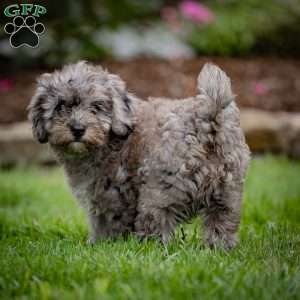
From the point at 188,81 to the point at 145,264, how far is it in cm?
762

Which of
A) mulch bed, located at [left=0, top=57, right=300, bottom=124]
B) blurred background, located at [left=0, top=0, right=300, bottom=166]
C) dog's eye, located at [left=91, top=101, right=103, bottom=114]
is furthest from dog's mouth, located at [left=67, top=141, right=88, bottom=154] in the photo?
mulch bed, located at [left=0, top=57, right=300, bottom=124]

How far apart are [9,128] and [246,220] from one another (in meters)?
5.24

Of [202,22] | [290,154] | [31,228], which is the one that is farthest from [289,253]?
[202,22]

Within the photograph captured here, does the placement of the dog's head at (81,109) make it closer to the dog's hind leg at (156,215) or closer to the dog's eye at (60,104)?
the dog's eye at (60,104)

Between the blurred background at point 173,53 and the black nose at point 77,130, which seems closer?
the black nose at point 77,130

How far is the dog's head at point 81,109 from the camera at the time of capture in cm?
502

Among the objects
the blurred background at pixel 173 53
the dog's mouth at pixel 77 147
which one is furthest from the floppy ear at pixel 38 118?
the blurred background at pixel 173 53

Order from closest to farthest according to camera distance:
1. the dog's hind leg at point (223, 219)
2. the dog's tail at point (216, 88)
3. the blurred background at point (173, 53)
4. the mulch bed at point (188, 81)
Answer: the dog's tail at point (216, 88)
the dog's hind leg at point (223, 219)
the blurred background at point (173, 53)
the mulch bed at point (188, 81)

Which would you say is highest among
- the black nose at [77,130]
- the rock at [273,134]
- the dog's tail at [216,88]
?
the dog's tail at [216,88]

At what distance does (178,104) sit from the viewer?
501cm

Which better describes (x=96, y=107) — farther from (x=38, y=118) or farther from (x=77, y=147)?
(x=38, y=118)

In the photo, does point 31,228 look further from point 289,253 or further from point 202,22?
point 202,22

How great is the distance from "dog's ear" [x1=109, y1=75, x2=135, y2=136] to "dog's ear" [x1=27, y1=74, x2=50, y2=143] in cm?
53

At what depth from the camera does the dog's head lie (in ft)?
16.5
